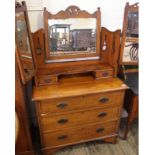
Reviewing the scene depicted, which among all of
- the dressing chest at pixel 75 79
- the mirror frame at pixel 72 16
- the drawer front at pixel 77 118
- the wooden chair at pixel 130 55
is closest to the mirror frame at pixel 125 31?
the wooden chair at pixel 130 55

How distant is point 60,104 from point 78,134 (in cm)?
42

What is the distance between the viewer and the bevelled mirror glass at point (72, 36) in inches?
56.0

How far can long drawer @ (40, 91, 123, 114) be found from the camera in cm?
126

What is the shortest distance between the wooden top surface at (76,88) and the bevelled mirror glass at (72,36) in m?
0.30

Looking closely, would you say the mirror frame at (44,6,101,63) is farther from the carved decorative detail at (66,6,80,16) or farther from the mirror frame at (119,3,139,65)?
the mirror frame at (119,3,139,65)

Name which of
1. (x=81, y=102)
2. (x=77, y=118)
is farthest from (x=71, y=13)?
(x=77, y=118)

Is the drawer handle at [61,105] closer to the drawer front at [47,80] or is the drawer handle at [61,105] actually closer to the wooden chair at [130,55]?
the drawer front at [47,80]

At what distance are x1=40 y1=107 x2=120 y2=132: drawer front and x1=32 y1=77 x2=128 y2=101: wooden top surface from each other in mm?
212

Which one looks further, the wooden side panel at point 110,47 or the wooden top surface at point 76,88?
the wooden side panel at point 110,47

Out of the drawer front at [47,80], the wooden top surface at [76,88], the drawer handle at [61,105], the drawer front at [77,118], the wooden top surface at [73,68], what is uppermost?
the wooden top surface at [73,68]

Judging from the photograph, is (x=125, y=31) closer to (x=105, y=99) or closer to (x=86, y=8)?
(x=86, y=8)

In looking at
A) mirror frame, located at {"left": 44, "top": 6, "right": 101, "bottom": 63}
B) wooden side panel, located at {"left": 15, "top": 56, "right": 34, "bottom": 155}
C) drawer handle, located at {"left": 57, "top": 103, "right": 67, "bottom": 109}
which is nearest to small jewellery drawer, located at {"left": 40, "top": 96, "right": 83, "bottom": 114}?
drawer handle, located at {"left": 57, "top": 103, "right": 67, "bottom": 109}
